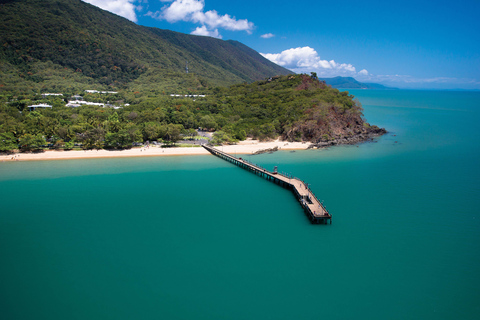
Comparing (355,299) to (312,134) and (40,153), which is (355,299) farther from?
(40,153)

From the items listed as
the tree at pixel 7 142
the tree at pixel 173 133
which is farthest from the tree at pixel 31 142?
the tree at pixel 173 133

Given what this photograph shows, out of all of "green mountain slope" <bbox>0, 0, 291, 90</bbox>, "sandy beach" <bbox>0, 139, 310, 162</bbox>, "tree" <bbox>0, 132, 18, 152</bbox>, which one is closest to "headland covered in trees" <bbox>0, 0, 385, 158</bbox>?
"tree" <bbox>0, 132, 18, 152</bbox>

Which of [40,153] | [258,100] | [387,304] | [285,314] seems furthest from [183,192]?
[258,100]

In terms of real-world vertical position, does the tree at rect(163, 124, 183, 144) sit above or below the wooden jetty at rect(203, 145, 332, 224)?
above

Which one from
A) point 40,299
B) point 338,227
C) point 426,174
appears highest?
point 426,174

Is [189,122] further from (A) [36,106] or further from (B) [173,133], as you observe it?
(A) [36,106]

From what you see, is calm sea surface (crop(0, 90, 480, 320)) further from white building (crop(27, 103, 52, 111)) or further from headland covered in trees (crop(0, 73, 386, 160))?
white building (crop(27, 103, 52, 111))

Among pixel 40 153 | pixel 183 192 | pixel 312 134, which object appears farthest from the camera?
pixel 312 134
